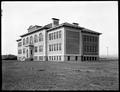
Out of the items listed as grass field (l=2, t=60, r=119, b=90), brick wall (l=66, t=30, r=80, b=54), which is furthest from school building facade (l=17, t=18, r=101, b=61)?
grass field (l=2, t=60, r=119, b=90)

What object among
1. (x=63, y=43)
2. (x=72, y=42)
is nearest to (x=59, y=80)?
(x=63, y=43)

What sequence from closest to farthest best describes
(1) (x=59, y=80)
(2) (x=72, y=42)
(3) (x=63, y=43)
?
(1) (x=59, y=80) < (3) (x=63, y=43) < (2) (x=72, y=42)

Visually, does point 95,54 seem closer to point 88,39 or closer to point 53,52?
point 88,39

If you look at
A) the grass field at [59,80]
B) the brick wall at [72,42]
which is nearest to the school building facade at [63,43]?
the brick wall at [72,42]

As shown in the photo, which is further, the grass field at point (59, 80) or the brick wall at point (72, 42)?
the brick wall at point (72, 42)

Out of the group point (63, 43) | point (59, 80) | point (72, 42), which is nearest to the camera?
point (59, 80)

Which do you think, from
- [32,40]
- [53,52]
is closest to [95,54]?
[53,52]

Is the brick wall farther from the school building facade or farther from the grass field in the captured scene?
the grass field

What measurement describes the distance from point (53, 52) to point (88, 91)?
39.9 m

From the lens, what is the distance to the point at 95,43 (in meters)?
54.6

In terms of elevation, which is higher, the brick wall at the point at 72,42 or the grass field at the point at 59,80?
the brick wall at the point at 72,42

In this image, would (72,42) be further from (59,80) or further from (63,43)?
(59,80)

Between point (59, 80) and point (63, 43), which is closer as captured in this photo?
point (59, 80)

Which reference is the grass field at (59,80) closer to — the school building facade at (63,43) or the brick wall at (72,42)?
the brick wall at (72,42)
